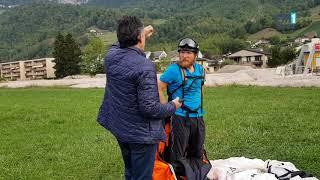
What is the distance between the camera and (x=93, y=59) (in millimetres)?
101250

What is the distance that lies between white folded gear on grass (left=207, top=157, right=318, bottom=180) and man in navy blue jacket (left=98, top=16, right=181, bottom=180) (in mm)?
1856

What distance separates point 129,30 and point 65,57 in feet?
305

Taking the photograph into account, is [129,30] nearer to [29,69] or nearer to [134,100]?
[134,100]

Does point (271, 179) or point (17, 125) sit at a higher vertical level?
point (271, 179)

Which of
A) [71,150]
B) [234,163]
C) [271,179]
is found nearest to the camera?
[271,179]

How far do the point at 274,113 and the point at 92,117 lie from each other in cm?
623

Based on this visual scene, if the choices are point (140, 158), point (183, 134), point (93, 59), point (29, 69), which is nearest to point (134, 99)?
point (140, 158)

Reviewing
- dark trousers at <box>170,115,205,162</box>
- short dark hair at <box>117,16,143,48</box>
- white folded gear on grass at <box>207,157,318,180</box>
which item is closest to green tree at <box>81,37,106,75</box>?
white folded gear on grass at <box>207,157,318,180</box>

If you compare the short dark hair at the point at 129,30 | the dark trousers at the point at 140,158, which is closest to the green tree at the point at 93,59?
the dark trousers at the point at 140,158

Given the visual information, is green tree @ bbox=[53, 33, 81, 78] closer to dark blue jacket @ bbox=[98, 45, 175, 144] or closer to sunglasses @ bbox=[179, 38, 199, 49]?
sunglasses @ bbox=[179, 38, 199, 49]

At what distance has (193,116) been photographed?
6.64 meters

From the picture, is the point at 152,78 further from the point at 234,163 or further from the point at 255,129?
the point at 255,129

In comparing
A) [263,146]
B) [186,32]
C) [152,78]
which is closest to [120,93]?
[152,78]

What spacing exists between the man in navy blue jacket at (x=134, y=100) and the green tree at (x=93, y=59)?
290 feet
